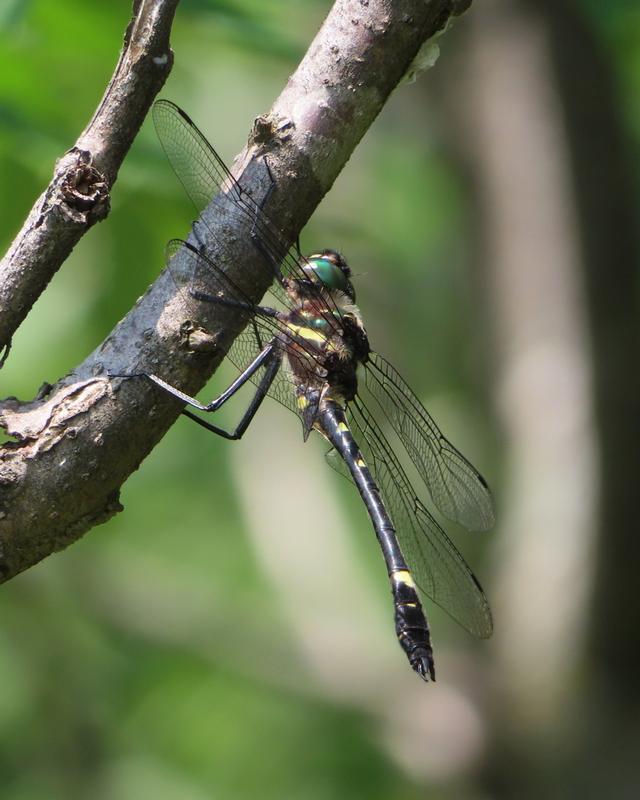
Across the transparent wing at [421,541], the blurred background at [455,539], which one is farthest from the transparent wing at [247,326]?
the blurred background at [455,539]

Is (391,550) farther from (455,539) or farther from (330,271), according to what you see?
(455,539)

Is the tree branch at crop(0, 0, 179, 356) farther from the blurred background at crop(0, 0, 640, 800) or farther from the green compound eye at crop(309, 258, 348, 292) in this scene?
the blurred background at crop(0, 0, 640, 800)

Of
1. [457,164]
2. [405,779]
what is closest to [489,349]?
[457,164]

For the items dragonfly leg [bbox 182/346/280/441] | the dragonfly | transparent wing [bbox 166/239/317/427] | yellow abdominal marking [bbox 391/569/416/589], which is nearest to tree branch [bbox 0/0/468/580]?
transparent wing [bbox 166/239/317/427]

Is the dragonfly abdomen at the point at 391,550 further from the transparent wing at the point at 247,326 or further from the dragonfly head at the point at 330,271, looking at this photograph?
the dragonfly head at the point at 330,271

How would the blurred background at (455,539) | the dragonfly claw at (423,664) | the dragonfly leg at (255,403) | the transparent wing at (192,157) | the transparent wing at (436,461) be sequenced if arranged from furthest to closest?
the blurred background at (455,539) → the transparent wing at (436,461) → the dragonfly leg at (255,403) → the dragonfly claw at (423,664) → the transparent wing at (192,157)

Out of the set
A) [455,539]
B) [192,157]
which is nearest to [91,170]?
[192,157]
